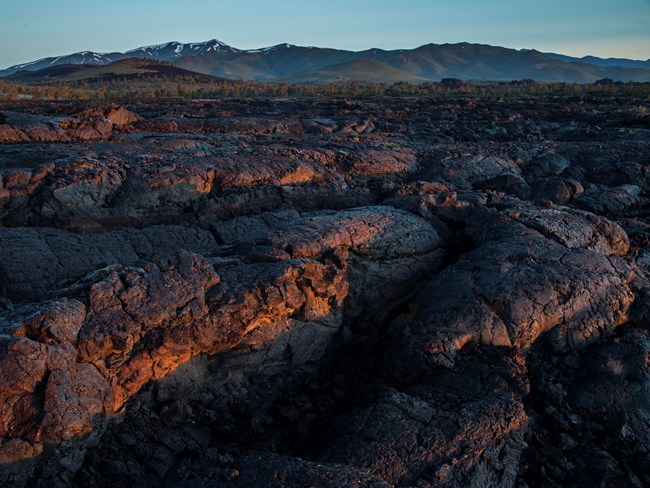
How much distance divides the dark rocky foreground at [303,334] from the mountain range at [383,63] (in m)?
119

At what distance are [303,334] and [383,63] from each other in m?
144

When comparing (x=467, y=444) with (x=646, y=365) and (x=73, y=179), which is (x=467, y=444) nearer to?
(x=646, y=365)

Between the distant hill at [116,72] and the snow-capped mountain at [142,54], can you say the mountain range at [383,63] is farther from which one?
the distant hill at [116,72]

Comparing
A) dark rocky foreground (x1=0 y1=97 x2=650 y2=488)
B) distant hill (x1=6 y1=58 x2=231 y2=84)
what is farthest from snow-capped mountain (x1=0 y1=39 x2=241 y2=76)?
dark rocky foreground (x1=0 y1=97 x2=650 y2=488)

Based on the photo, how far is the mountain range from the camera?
13625 centimetres

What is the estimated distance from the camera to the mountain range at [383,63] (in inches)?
5364

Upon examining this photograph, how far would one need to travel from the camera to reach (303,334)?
19.5ft

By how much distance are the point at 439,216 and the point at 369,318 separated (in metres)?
2.67

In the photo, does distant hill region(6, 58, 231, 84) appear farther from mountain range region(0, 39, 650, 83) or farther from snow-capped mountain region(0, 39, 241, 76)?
snow-capped mountain region(0, 39, 241, 76)

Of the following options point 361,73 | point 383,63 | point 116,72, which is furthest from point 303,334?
point 383,63

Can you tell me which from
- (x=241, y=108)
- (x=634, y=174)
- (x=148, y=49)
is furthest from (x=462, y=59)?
(x=634, y=174)

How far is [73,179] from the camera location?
838cm

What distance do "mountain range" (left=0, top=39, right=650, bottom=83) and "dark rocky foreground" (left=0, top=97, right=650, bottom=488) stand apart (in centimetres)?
11875

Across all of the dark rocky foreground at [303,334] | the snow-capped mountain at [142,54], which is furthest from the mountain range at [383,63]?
the dark rocky foreground at [303,334]
